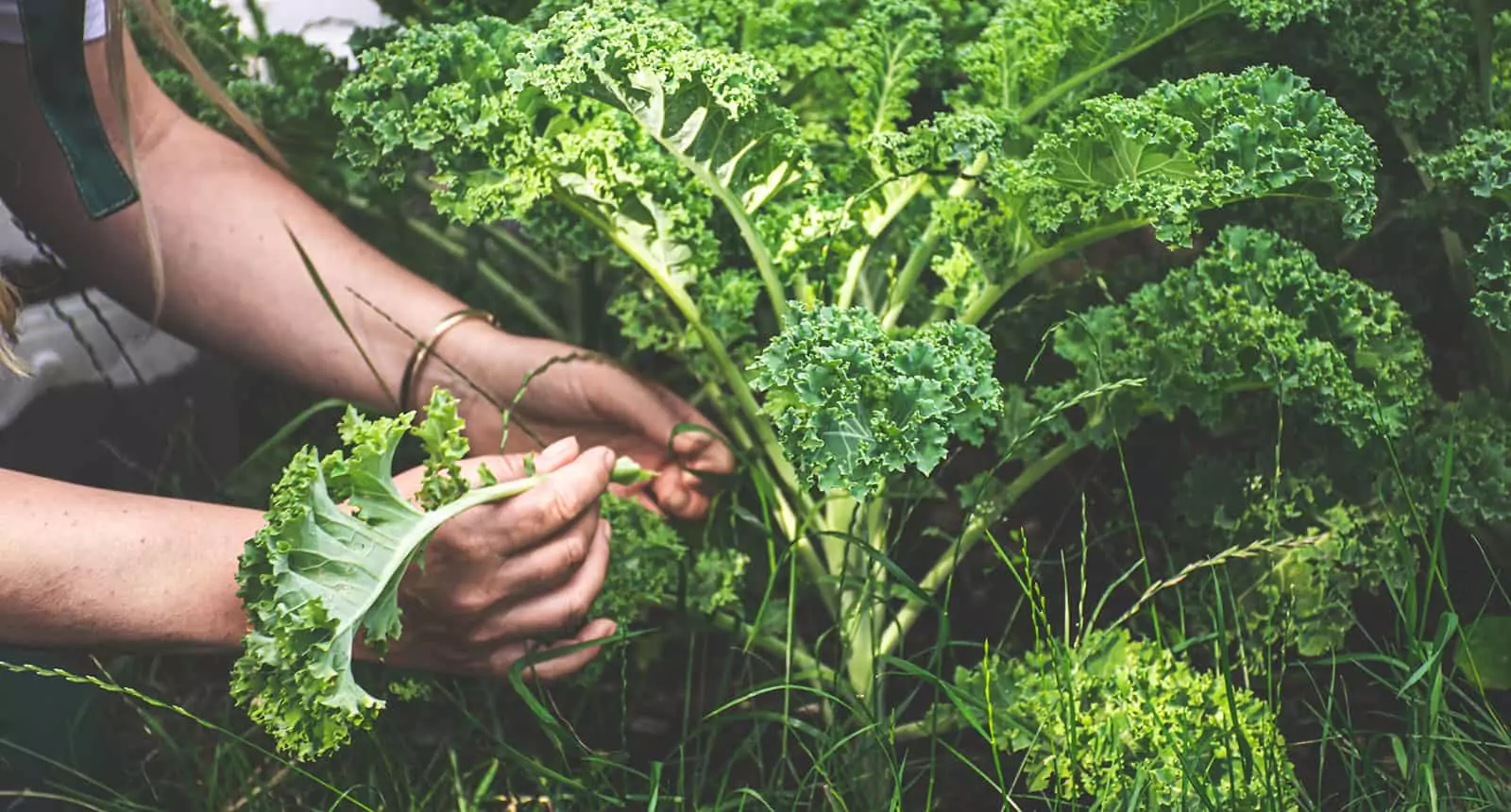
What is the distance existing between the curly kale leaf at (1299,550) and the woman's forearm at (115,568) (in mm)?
1194

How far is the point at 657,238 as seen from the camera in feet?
5.59

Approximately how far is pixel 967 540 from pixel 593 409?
1.80ft

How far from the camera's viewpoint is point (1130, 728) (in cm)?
153

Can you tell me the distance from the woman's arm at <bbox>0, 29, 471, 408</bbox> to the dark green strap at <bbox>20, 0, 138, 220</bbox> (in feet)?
0.56

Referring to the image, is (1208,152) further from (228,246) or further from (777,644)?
(228,246)

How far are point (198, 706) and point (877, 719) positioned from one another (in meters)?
1.16

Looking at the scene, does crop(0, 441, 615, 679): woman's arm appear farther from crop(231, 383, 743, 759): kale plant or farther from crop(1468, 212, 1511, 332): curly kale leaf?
crop(1468, 212, 1511, 332): curly kale leaf

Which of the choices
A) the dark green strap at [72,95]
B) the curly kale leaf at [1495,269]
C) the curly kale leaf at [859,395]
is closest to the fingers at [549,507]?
the curly kale leaf at [859,395]

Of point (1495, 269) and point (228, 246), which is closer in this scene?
point (1495, 269)

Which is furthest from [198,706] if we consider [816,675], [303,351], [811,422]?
[811,422]

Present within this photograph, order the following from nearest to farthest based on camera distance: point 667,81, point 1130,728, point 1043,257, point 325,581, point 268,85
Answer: point 325,581 → point 667,81 → point 1130,728 → point 1043,257 → point 268,85

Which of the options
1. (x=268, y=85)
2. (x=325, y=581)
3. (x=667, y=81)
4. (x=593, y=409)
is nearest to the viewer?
(x=325, y=581)

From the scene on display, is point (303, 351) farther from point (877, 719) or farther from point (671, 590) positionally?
point (877, 719)

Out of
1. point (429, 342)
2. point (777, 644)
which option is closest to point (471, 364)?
point (429, 342)
